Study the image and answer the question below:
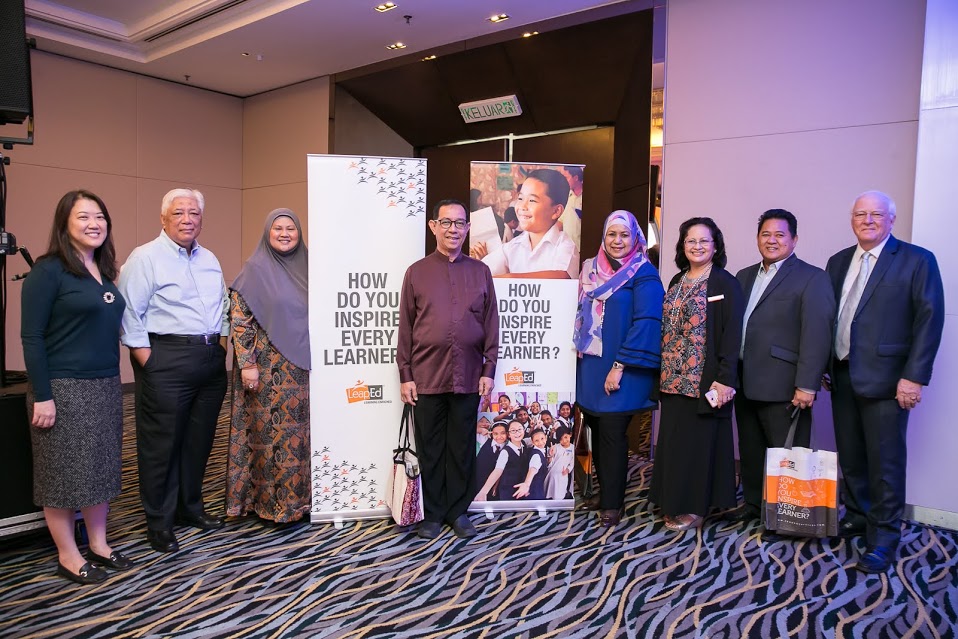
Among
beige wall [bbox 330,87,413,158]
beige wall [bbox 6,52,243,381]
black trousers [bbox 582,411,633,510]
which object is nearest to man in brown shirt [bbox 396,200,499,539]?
black trousers [bbox 582,411,633,510]

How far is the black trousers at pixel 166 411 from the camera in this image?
299 cm

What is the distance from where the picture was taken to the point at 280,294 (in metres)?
3.23

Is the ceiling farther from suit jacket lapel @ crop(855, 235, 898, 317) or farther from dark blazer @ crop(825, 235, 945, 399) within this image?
dark blazer @ crop(825, 235, 945, 399)

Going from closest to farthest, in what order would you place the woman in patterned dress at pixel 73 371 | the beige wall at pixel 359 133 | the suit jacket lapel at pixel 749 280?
the woman in patterned dress at pixel 73 371, the suit jacket lapel at pixel 749 280, the beige wall at pixel 359 133

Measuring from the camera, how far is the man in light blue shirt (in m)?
2.95

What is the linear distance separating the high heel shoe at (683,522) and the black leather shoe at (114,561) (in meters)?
2.58

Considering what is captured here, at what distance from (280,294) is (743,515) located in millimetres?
2715

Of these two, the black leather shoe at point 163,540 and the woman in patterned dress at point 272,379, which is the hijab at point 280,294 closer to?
the woman in patterned dress at point 272,379

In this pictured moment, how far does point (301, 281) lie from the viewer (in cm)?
334

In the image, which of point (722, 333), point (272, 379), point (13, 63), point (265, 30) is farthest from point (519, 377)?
point (265, 30)

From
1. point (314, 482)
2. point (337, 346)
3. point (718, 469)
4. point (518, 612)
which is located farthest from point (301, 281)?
point (718, 469)

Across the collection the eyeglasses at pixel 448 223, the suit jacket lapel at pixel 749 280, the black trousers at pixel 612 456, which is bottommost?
the black trousers at pixel 612 456

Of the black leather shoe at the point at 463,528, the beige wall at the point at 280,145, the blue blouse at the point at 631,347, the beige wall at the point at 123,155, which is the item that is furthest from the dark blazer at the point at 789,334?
the beige wall at the point at 123,155

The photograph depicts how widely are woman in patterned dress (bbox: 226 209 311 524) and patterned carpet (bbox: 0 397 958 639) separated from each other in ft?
0.74
